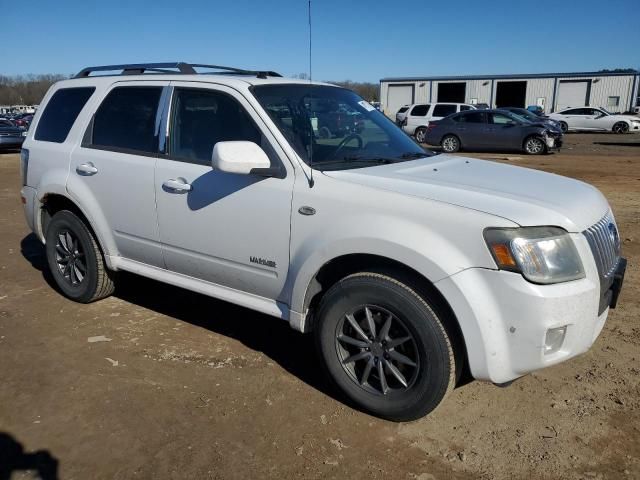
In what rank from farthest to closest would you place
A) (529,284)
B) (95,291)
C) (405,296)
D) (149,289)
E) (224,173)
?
(149,289) < (95,291) < (224,173) < (405,296) < (529,284)

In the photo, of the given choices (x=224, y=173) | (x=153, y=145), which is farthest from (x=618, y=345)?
(x=153, y=145)

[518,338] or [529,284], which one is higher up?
[529,284]

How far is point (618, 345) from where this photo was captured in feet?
13.0

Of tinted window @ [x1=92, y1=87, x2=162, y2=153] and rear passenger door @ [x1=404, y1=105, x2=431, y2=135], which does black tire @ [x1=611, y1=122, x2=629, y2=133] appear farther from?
tinted window @ [x1=92, y1=87, x2=162, y2=153]

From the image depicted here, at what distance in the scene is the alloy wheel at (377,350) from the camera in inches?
116

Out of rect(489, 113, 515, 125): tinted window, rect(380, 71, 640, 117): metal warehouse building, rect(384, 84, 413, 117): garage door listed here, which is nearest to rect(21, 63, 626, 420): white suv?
rect(489, 113, 515, 125): tinted window

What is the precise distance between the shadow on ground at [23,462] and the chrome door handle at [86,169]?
7.02ft

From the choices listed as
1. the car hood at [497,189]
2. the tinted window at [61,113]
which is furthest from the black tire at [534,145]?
the tinted window at [61,113]

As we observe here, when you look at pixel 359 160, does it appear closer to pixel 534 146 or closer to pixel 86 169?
pixel 86 169

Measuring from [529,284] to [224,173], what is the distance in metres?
1.96

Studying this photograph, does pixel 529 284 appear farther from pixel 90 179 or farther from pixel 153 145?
pixel 90 179

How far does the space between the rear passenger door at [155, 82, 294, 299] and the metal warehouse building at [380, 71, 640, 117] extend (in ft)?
142

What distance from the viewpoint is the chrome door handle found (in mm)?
4270

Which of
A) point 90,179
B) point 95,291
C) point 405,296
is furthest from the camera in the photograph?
point 95,291
